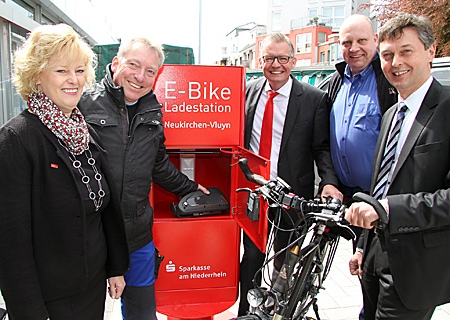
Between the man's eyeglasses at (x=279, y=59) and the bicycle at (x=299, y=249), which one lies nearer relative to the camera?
the bicycle at (x=299, y=249)

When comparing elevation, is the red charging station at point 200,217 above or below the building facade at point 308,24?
below

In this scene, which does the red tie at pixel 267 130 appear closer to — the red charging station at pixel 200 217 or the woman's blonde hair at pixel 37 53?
the red charging station at pixel 200 217

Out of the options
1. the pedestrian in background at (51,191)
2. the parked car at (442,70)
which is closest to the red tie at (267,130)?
the pedestrian in background at (51,191)

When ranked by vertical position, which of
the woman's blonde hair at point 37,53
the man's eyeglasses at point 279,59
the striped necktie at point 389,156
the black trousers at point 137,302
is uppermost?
the man's eyeglasses at point 279,59

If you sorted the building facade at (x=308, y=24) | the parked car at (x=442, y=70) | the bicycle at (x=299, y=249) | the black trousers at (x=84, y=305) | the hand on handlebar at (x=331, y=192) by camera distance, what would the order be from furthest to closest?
1. the building facade at (x=308, y=24)
2. the parked car at (x=442, y=70)
3. the hand on handlebar at (x=331, y=192)
4. the bicycle at (x=299, y=249)
5. the black trousers at (x=84, y=305)

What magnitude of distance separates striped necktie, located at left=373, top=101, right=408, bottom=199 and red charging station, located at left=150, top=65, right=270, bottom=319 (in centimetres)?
72

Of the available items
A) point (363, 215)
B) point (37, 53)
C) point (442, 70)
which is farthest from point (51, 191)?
point (442, 70)

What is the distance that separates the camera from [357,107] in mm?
2312

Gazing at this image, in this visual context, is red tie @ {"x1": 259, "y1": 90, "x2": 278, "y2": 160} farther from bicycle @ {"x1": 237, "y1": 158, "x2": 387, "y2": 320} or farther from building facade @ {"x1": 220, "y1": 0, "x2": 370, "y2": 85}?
building facade @ {"x1": 220, "y1": 0, "x2": 370, "y2": 85}

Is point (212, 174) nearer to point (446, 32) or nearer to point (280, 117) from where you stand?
point (280, 117)

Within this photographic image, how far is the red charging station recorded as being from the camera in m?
2.42

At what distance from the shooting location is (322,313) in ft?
10.2

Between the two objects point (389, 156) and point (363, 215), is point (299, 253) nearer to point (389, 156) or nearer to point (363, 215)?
point (363, 215)

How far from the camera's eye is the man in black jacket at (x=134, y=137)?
1890 millimetres
